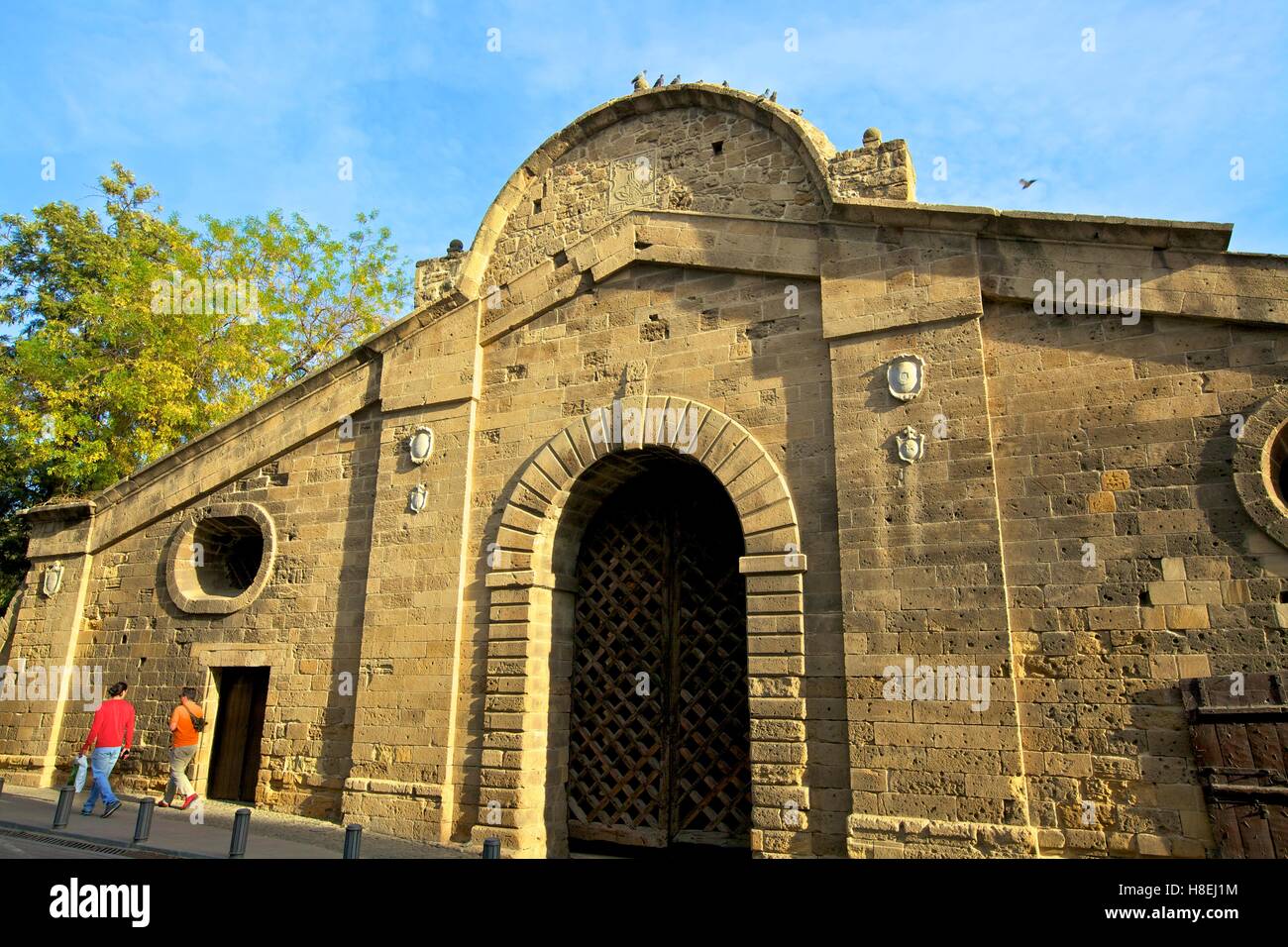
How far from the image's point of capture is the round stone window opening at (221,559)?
11.2 meters

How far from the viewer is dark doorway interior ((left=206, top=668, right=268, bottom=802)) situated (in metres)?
11.0

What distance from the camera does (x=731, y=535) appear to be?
952 centimetres

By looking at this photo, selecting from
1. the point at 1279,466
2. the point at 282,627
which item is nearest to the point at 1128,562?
the point at 1279,466

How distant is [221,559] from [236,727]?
8.33 ft

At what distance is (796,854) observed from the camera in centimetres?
757

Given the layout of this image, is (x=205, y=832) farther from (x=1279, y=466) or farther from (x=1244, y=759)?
(x=1279, y=466)

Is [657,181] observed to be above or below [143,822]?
above

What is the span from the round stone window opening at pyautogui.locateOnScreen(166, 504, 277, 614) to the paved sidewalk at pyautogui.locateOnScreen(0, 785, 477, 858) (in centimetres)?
260

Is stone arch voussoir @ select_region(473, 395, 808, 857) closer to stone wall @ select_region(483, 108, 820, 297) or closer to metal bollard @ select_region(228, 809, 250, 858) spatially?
metal bollard @ select_region(228, 809, 250, 858)

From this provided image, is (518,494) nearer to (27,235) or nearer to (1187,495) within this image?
(1187,495)

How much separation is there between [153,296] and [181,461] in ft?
27.8

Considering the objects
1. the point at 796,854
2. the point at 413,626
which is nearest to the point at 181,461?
the point at 413,626

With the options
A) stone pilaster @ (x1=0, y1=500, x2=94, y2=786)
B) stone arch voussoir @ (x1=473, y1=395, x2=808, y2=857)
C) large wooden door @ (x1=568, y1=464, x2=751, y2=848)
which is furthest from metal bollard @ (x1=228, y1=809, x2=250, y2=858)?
stone pilaster @ (x1=0, y1=500, x2=94, y2=786)

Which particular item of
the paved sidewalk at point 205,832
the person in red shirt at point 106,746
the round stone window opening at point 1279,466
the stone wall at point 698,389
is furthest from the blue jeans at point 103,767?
the round stone window opening at point 1279,466
